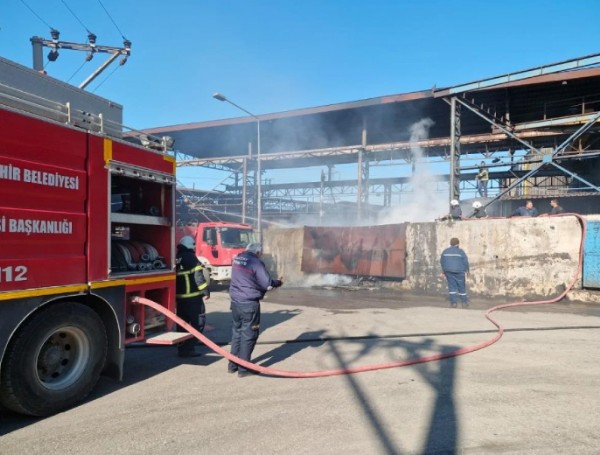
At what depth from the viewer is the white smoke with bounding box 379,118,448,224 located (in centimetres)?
2250

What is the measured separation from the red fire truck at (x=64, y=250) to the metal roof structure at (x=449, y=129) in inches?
532

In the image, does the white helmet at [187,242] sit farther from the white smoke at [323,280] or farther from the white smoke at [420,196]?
the white smoke at [420,196]

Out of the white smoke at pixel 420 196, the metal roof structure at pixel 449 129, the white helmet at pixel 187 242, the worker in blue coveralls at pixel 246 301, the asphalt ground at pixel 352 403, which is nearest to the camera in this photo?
the asphalt ground at pixel 352 403

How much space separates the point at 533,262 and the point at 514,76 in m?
7.53

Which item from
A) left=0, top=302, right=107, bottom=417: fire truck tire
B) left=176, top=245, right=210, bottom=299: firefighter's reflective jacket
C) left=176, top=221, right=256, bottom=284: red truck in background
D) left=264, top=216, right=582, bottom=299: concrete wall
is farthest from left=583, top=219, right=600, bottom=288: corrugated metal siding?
left=0, top=302, right=107, bottom=417: fire truck tire

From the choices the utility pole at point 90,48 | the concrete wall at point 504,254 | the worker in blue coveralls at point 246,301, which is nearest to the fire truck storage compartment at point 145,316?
the worker in blue coveralls at point 246,301

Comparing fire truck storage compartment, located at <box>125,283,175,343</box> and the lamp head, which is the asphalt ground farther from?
the lamp head

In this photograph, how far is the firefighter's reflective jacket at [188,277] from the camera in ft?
19.0

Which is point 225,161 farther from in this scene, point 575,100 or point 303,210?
point 575,100

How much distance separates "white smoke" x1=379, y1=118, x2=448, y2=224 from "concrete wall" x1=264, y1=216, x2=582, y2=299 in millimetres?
9726

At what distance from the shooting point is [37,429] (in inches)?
142

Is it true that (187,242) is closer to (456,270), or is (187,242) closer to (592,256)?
(456,270)

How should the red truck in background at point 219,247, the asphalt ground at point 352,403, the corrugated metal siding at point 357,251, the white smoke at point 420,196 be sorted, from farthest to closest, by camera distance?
1. the white smoke at point 420,196
2. the red truck in background at point 219,247
3. the corrugated metal siding at point 357,251
4. the asphalt ground at point 352,403

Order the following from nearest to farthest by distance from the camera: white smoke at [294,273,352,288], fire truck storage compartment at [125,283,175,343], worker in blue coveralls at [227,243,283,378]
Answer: fire truck storage compartment at [125,283,175,343] < worker in blue coveralls at [227,243,283,378] < white smoke at [294,273,352,288]
